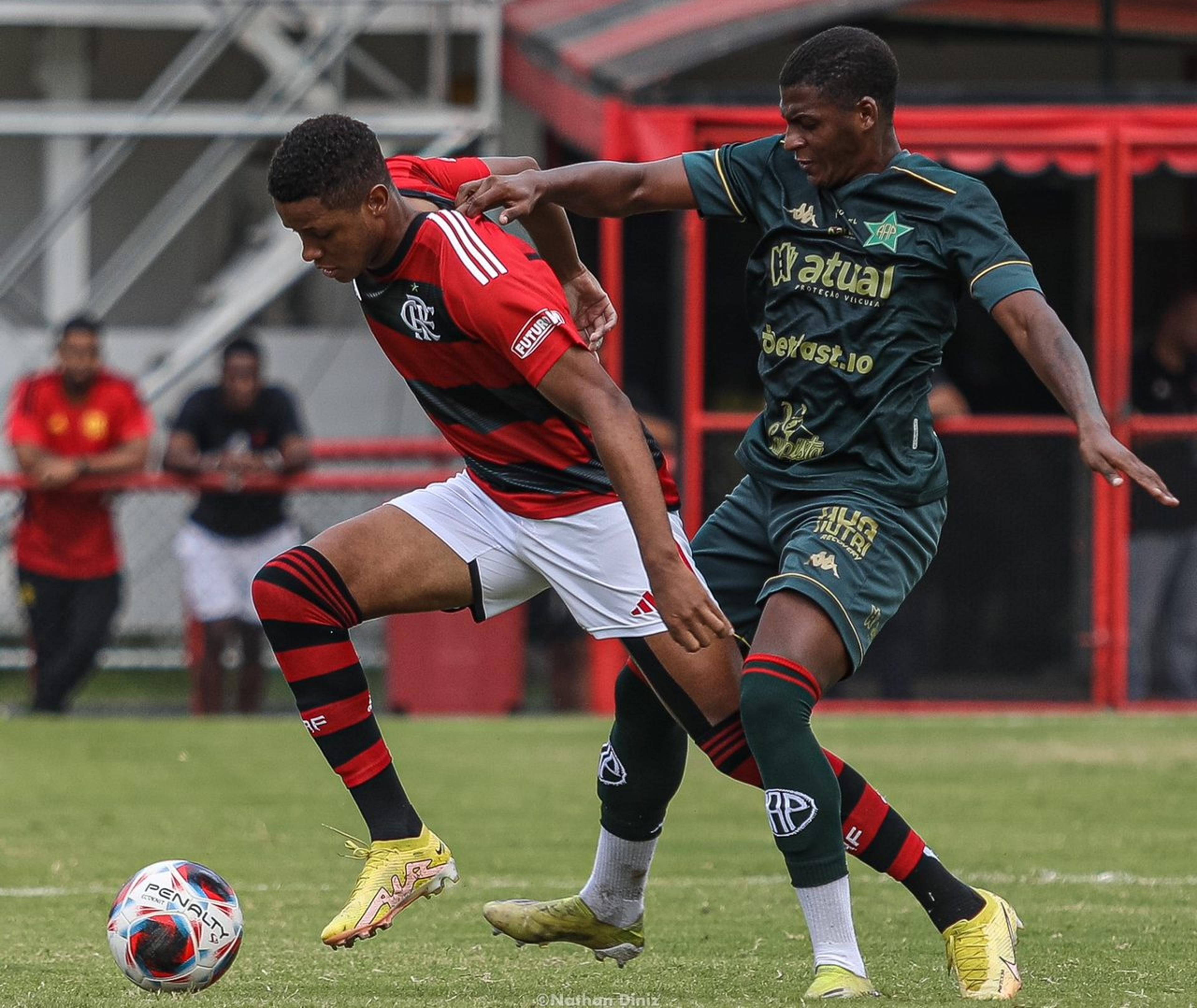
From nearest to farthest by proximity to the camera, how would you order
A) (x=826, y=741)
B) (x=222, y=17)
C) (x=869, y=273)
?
1. (x=869, y=273)
2. (x=826, y=741)
3. (x=222, y=17)

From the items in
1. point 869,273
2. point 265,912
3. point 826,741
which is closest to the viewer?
point 869,273

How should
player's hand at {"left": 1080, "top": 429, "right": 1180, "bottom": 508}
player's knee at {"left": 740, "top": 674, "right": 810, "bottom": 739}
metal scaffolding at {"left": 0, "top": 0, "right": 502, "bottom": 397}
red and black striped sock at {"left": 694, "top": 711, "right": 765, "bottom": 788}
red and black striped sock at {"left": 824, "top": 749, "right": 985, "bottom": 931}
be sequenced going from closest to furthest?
player's hand at {"left": 1080, "top": 429, "right": 1180, "bottom": 508} < player's knee at {"left": 740, "top": 674, "right": 810, "bottom": 739} < red and black striped sock at {"left": 824, "top": 749, "right": 985, "bottom": 931} < red and black striped sock at {"left": 694, "top": 711, "right": 765, "bottom": 788} < metal scaffolding at {"left": 0, "top": 0, "right": 502, "bottom": 397}

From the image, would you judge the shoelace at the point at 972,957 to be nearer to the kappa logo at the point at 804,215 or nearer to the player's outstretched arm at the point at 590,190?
the kappa logo at the point at 804,215

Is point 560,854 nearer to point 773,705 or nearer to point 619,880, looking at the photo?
point 619,880

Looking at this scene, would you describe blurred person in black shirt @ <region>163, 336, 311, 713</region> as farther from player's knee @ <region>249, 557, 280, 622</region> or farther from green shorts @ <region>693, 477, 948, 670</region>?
green shorts @ <region>693, 477, 948, 670</region>

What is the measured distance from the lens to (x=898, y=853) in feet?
16.8

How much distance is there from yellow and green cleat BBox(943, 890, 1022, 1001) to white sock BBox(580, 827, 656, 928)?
880 mm

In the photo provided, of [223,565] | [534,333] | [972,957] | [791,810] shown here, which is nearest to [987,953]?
[972,957]

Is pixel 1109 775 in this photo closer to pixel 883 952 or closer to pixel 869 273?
pixel 883 952

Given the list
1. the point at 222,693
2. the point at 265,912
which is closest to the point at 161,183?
the point at 222,693

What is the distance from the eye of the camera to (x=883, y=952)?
5.70 metres

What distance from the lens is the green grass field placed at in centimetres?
526

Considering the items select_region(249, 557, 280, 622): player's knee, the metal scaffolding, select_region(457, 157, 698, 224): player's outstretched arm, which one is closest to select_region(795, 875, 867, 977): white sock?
select_region(249, 557, 280, 622): player's knee

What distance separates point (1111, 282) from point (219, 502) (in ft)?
16.9
